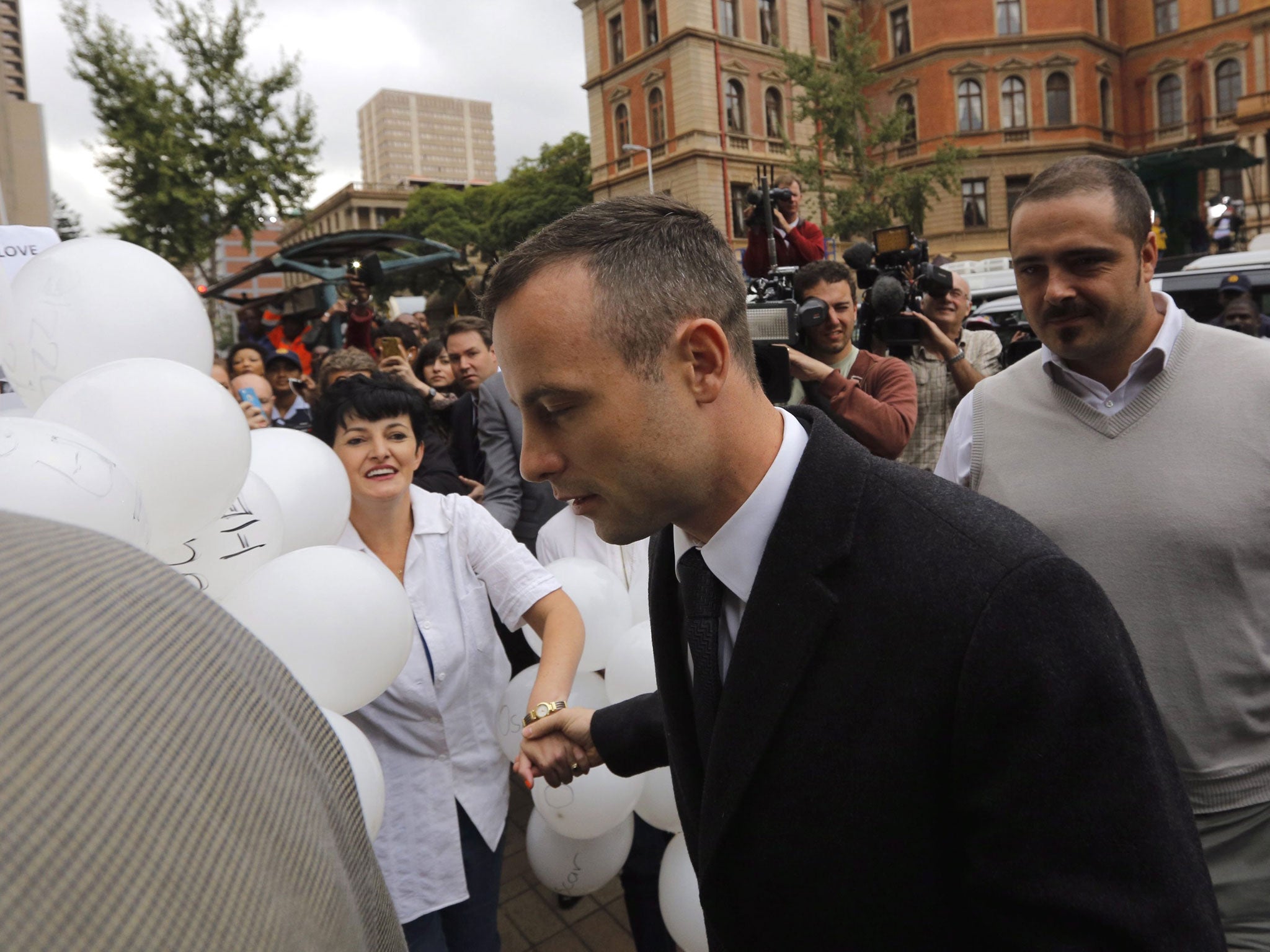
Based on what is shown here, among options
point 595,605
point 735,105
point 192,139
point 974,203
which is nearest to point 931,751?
point 595,605

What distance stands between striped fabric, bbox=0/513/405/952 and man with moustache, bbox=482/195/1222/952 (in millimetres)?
641

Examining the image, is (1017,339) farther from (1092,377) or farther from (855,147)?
(855,147)

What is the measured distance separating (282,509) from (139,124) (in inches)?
667

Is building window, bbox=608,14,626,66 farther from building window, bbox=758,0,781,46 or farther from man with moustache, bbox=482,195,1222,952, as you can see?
man with moustache, bbox=482,195,1222,952

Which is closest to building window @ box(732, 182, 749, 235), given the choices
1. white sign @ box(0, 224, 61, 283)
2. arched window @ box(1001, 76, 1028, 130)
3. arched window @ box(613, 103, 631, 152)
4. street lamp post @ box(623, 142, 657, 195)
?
street lamp post @ box(623, 142, 657, 195)

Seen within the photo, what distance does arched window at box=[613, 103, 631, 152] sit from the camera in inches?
1499

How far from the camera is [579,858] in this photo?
9.55 feet

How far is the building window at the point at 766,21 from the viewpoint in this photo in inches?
1420

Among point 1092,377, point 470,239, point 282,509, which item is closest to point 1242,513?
point 1092,377

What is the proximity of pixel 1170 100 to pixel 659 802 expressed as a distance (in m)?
43.4

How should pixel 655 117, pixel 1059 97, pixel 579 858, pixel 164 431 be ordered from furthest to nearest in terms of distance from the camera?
pixel 655 117 → pixel 1059 97 → pixel 579 858 → pixel 164 431

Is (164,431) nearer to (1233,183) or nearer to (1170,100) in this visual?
(1233,183)

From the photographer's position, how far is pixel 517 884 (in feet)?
11.9

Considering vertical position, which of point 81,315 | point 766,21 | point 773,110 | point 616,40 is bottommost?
point 81,315
